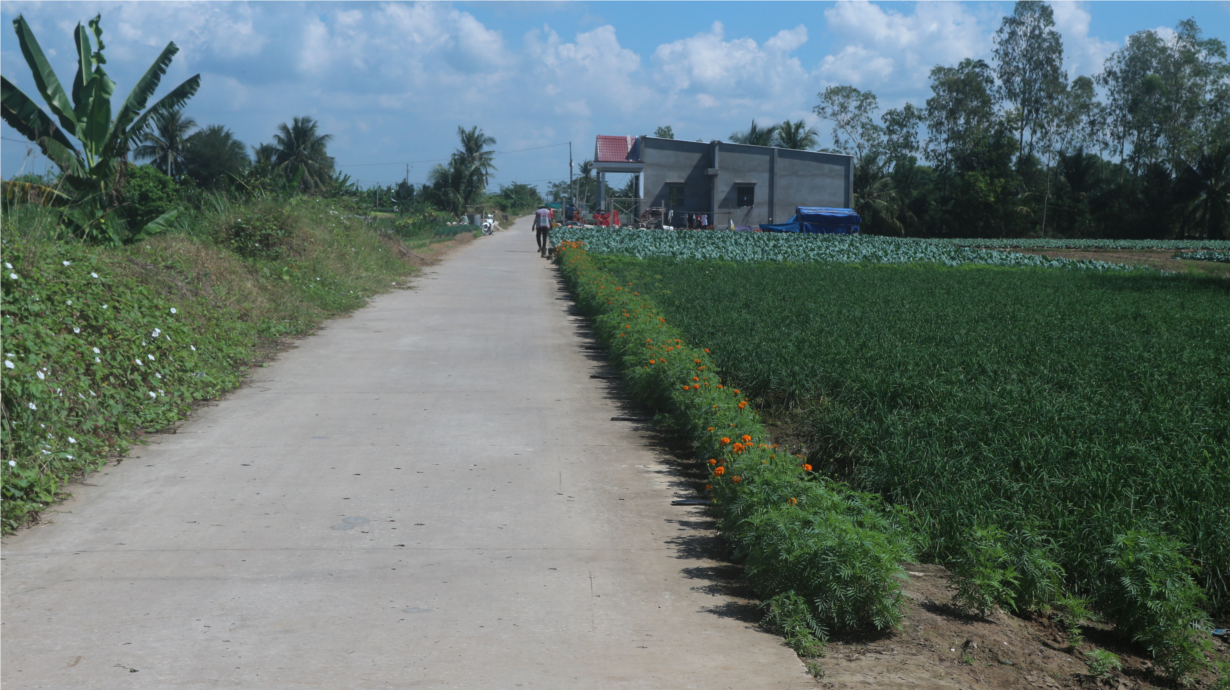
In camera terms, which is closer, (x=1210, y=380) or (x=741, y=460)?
(x=741, y=460)

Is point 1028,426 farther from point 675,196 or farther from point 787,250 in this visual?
point 675,196

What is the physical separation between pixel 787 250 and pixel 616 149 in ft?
90.4

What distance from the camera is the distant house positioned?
53656 mm

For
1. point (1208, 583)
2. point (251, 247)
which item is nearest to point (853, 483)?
point (1208, 583)

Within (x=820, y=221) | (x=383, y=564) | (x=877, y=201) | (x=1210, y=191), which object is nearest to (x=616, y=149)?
(x=820, y=221)

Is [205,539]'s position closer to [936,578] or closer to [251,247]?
[936,578]

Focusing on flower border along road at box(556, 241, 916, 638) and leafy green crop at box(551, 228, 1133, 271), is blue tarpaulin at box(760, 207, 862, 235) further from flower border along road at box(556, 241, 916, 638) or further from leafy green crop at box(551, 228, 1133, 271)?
flower border along road at box(556, 241, 916, 638)

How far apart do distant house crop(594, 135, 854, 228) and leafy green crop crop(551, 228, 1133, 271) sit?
17181 mm

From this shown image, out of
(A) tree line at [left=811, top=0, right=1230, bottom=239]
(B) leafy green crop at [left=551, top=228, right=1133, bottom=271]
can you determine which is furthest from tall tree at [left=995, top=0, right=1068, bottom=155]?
(B) leafy green crop at [left=551, top=228, right=1133, bottom=271]

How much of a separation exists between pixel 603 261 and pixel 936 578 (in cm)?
1992

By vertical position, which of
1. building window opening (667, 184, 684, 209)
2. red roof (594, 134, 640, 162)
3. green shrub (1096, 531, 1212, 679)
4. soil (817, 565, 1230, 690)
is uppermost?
red roof (594, 134, 640, 162)

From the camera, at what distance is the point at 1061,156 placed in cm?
6462

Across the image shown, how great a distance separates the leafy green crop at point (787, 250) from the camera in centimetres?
3050

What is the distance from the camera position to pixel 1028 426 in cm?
642
